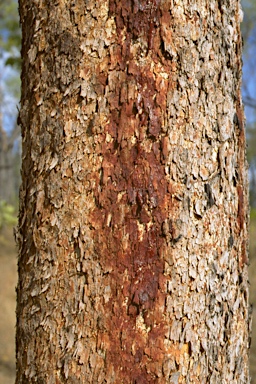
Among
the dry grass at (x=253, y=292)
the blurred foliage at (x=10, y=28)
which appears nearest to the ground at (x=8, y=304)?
the dry grass at (x=253, y=292)

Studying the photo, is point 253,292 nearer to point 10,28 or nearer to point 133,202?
point 10,28

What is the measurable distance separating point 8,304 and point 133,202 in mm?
10084

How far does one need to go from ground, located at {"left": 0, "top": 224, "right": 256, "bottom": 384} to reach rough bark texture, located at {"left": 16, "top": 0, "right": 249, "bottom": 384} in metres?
7.30

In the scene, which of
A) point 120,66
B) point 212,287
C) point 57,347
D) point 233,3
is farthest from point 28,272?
point 233,3

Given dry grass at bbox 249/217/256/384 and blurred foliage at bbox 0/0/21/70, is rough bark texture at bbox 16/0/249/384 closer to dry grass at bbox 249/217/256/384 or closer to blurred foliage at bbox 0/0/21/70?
blurred foliage at bbox 0/0/21/70

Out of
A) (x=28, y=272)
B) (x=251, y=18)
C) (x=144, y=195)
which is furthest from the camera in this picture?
(x=251, y=18)

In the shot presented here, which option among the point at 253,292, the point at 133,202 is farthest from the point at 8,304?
the point at 133,202

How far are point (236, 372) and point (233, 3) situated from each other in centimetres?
108

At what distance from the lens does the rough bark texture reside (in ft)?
3.82

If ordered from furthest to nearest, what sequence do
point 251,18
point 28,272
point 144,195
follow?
point 251,18, point 28,272, point 144,195

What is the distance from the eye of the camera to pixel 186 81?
4.02ft

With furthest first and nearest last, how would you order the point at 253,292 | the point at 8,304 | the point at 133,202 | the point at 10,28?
the point at 253,292 → the point at 8,304 → the point at 10,28 → the point at 133,202

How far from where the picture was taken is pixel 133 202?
3.86 feet

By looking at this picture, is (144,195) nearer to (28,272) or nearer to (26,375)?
(28,272)
